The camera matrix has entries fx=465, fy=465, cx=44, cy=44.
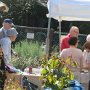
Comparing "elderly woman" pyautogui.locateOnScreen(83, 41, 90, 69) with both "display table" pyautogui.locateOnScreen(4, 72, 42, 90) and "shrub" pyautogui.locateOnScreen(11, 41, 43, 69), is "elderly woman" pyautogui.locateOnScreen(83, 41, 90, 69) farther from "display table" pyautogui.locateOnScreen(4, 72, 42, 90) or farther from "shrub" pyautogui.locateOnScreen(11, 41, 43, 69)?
"shrub" pyautogui.locateOnScreen(11, 41, 43, 69)

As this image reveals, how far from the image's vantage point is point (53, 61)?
6859 mm

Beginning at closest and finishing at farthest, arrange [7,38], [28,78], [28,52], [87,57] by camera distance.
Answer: [28,78] < [87,57] < [7,38] < [28,52]

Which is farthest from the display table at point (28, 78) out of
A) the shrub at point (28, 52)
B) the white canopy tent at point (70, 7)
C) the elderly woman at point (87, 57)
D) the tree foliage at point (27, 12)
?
the tree foliage at point (27, 12)

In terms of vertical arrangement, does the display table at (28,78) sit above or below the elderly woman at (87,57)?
below

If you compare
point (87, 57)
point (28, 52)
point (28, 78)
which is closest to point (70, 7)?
point (87, 57)

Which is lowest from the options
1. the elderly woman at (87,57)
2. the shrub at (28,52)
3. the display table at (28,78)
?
the shrub at (28,52)

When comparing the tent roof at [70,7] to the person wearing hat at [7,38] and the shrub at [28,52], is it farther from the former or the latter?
the shrub at [28,52]

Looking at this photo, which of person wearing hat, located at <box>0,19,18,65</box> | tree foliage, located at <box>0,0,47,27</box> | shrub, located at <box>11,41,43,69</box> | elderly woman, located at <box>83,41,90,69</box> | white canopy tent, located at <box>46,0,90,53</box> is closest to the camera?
elderly woman, located at <box>83,41,90,69</box>

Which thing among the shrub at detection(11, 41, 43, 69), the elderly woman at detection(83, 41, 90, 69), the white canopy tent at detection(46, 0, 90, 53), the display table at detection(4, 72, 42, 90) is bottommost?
the shrub at detection(11, 41, 43, 69)

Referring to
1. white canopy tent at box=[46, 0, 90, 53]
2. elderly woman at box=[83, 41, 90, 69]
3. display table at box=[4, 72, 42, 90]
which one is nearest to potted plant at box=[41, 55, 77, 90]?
→ display table at box=[4, 72, 42, 90]

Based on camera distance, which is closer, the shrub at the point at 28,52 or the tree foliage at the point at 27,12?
the shrub at the point at 28,52

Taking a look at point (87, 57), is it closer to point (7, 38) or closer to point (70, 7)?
point (7, 38)

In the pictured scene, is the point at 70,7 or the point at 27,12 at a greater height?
the point at 70,7

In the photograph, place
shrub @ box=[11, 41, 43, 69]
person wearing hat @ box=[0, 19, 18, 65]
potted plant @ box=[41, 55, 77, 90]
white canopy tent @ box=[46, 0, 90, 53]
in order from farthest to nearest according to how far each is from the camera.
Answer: shrub @ box=[11, 41, 43, 69] < white canopy tent @ box=[46, 0, 90, 53] < person wearing hat @ box=[0, 19, 18, 65] < potted plant @ box=[41, 55, 77, 90]
